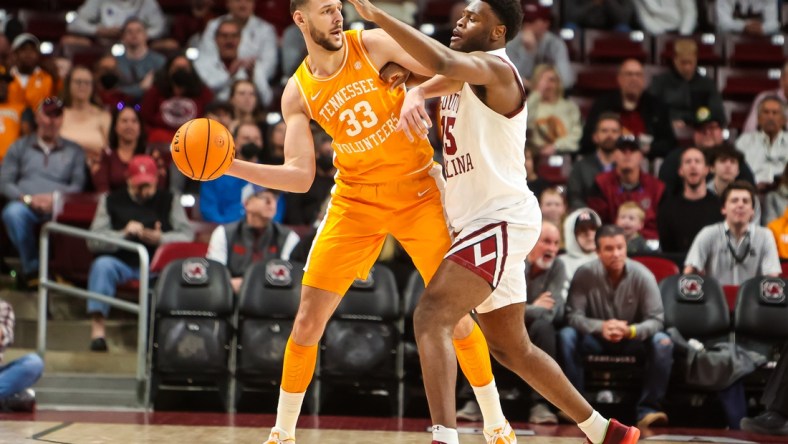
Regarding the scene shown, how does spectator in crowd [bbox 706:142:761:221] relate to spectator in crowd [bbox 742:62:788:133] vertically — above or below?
below

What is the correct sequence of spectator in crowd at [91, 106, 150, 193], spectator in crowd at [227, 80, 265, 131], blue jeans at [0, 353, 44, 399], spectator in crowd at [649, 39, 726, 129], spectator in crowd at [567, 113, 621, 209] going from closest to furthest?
blue jeans at [0, 353, 44, 399]
spectator in crowd at [567, 113, 621, 209]
spectator in crowd at [91, 106, 150, 193]
spectator in crowd at [227, 80, 265, 131]
spectator in crowd at [649, 39, 726, 129]

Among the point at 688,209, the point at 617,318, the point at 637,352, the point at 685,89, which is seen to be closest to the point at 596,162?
the point at 688,209

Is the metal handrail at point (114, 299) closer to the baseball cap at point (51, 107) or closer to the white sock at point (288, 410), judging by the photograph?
Answer: the baseball cap at point (51, 107)

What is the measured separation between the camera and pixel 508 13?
4.64 m

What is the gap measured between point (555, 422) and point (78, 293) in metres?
3.43

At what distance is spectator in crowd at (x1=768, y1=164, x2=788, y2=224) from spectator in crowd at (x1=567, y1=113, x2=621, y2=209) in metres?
1.30


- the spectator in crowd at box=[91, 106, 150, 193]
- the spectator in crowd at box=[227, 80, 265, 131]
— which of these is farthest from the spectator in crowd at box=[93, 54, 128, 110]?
the spectator in crowd at box=[227, 80, 265, 131]

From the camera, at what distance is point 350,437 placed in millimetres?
6137

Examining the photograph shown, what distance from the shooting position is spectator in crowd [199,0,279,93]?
11.1 meters

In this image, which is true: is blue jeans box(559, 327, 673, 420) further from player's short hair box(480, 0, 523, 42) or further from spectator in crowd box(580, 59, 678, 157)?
spectator in crowd box(580, 59, 678, 157)

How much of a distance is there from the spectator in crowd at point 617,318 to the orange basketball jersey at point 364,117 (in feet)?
8.57

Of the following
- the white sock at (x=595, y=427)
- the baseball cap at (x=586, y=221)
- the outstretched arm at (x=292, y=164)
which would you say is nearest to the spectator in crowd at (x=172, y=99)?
the baseball cap at (x=586, y=221)

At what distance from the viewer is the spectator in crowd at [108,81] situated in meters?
10.6

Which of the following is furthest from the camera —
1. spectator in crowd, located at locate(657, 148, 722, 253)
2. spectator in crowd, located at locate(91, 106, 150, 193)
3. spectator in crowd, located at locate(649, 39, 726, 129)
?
spectator in crowd, located at locate(649, 39, 726, 129)
